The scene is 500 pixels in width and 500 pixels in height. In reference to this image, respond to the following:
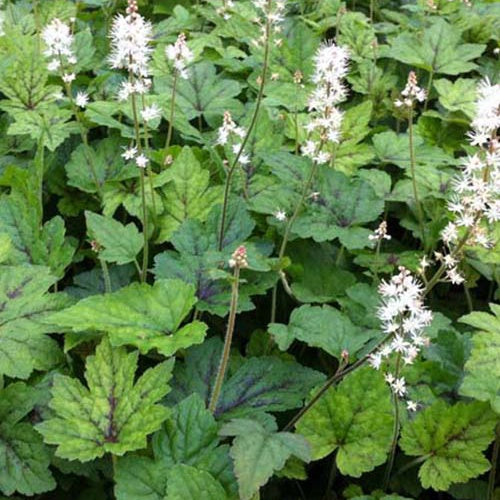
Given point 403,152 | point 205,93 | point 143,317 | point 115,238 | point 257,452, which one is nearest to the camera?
point 257,452

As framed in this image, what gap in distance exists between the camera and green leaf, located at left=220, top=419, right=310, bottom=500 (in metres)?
1.58

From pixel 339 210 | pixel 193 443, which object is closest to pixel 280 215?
pixel 339 210

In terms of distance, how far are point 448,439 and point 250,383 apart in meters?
0.58

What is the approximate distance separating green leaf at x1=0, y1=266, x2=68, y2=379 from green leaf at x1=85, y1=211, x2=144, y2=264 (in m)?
0.21

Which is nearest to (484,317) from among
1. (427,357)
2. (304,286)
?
(427,357)

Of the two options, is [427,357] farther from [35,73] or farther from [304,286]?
[35,73]

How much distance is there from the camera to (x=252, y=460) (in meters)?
1.62

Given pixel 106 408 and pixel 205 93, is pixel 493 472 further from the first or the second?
pixel 205 93

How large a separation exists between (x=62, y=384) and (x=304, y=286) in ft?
3.06

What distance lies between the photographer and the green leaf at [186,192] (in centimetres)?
258

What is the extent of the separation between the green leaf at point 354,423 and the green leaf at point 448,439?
12 cm

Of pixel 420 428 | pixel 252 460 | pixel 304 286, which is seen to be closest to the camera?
pixel 252 460

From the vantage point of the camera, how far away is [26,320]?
2.07m

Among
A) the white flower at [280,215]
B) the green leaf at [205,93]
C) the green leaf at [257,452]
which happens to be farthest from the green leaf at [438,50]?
the green leaf at [257,452]
